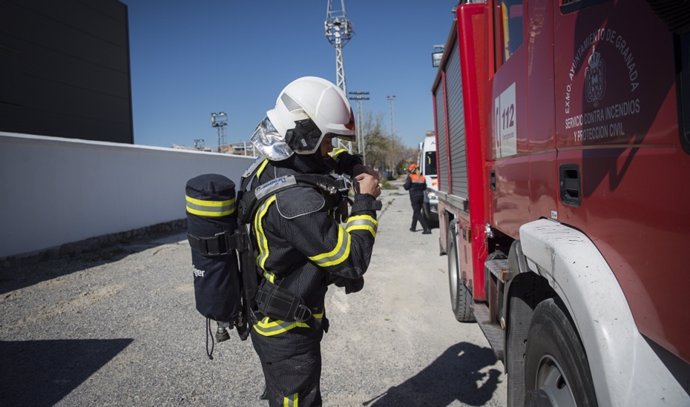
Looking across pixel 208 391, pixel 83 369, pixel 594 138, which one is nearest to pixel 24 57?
pixel 83 369

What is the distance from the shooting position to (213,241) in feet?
6.50

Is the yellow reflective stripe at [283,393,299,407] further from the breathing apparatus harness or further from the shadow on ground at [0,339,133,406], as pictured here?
the shadow on ground at [0,339,133,406]

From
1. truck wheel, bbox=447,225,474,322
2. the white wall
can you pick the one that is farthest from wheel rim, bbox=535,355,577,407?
the white wall

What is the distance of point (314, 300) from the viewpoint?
6.72ft

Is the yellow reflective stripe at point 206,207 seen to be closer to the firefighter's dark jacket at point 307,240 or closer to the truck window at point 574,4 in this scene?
the firefighter's dark jacket at point 307,240

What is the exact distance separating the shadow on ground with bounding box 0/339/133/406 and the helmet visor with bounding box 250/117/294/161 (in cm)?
272

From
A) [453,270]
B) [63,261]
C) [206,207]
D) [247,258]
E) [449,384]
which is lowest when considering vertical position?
[449,384]

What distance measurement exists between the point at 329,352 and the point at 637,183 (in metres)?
3.37

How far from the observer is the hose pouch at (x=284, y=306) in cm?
195

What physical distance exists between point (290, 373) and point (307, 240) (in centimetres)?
64

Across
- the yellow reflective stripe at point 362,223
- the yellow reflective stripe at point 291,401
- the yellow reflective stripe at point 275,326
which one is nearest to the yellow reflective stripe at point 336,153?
the yellow reflective stripe at point 362,223

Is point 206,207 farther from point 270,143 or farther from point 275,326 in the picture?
point 275,326

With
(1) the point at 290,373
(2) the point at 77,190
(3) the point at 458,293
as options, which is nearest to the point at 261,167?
(1) the point at 290,373

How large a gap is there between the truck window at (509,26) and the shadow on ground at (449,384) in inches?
89.3
